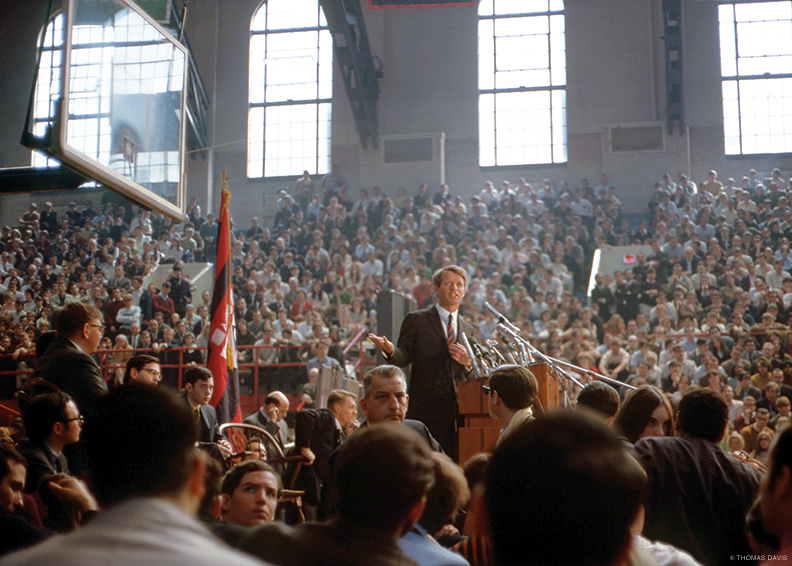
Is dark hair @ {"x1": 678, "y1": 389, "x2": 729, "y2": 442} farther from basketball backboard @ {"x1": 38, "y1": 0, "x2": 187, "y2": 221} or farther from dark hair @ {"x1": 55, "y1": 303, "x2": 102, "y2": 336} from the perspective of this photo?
basketball backboard @ {"x1": 38, "y1": 0, "x2": 187, "y2": 221}

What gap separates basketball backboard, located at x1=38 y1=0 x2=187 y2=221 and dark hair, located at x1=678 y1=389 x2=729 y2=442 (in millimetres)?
4287

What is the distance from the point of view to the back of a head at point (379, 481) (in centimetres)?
135

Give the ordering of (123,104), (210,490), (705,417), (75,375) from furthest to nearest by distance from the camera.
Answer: (123,104) < (75,375) < (705,417) < (210,490)

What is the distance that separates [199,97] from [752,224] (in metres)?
13.4

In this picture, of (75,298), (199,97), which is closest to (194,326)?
(75,298)

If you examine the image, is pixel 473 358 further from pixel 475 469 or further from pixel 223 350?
pixel 223 350

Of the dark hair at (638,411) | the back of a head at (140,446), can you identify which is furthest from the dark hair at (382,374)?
the back of a head at (140,446)

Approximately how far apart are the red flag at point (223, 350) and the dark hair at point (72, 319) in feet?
11.3

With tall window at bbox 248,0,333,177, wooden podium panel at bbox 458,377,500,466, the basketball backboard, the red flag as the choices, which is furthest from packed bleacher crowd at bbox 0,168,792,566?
tall window at bbox 248,0,333,177

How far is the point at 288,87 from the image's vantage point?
A: 20812 mm

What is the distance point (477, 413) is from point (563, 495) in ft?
11.9

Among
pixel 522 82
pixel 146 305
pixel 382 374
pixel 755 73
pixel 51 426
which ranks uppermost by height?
pixel 522 82

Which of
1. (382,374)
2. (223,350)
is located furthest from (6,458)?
(223,350)

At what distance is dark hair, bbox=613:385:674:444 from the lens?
3.02 meters
